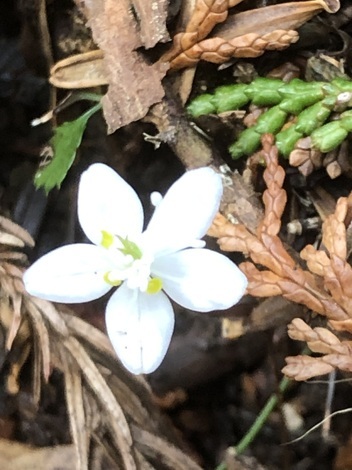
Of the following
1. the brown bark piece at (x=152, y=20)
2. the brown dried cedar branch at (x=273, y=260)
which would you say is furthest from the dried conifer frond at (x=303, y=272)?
the brown bark piece at (x=152, y=20)

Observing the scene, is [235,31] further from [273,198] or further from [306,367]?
[306,367]

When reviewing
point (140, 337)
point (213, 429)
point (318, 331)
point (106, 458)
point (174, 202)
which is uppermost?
point (174, 202)

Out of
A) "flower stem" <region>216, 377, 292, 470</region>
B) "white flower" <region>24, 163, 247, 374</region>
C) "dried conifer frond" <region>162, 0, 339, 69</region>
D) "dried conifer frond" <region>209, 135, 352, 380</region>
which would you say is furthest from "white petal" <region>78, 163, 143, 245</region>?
"flower stem" <region>216, 377, 292, 470</region>

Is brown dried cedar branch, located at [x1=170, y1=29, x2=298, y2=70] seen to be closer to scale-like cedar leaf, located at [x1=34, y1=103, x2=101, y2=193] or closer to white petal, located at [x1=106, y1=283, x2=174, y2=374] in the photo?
scale-like cedar leaf, located at [x1=34, y1=103, x2=101, y2=193]

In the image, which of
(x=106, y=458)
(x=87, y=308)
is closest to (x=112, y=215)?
(x=87, y=308)

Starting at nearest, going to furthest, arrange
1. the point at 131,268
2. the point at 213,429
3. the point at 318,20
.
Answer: the point at 131,268, the point at 318,20, the point at 213,429

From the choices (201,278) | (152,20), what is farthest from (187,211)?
(152,20)

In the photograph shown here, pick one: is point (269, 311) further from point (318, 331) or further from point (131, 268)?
point (131, 268)

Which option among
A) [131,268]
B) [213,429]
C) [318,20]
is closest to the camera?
[131,268]
